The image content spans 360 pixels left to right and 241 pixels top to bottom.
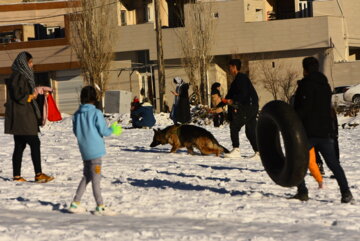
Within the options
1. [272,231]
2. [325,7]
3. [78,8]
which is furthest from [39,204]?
[325,7]

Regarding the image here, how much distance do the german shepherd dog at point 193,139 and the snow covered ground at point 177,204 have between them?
354 mm

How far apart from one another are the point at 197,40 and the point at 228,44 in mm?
2256

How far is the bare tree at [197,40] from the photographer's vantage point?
4716 cm

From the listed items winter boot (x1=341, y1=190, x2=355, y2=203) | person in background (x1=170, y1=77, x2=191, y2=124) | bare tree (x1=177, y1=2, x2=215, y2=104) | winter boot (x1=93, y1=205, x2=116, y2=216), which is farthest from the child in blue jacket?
bare tree (x1=177, y1=2, x2=215, y2=104)

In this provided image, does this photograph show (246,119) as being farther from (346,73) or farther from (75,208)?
(346,73)

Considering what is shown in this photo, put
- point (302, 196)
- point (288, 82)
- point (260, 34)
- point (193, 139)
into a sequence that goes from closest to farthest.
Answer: point (302, 196) < point (193, 139) < point (260, 34) < point (288, 82)

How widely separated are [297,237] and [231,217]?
135cm

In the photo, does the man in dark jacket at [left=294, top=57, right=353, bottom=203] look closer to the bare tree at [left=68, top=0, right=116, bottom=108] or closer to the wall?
the bare tree at [left=68, top=0, right=116, bottom=108]

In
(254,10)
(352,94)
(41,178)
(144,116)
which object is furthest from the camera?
(254,10)

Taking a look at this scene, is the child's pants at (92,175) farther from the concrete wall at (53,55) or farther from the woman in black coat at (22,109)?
the concrete wall at (53,55)

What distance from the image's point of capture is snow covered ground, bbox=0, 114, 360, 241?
7676mm

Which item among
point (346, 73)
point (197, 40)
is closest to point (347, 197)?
point (197, 40)

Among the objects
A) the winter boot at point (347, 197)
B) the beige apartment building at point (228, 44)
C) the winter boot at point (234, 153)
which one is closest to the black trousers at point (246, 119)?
the winter boot at point (234, 153)

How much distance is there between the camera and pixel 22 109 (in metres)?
11.7
